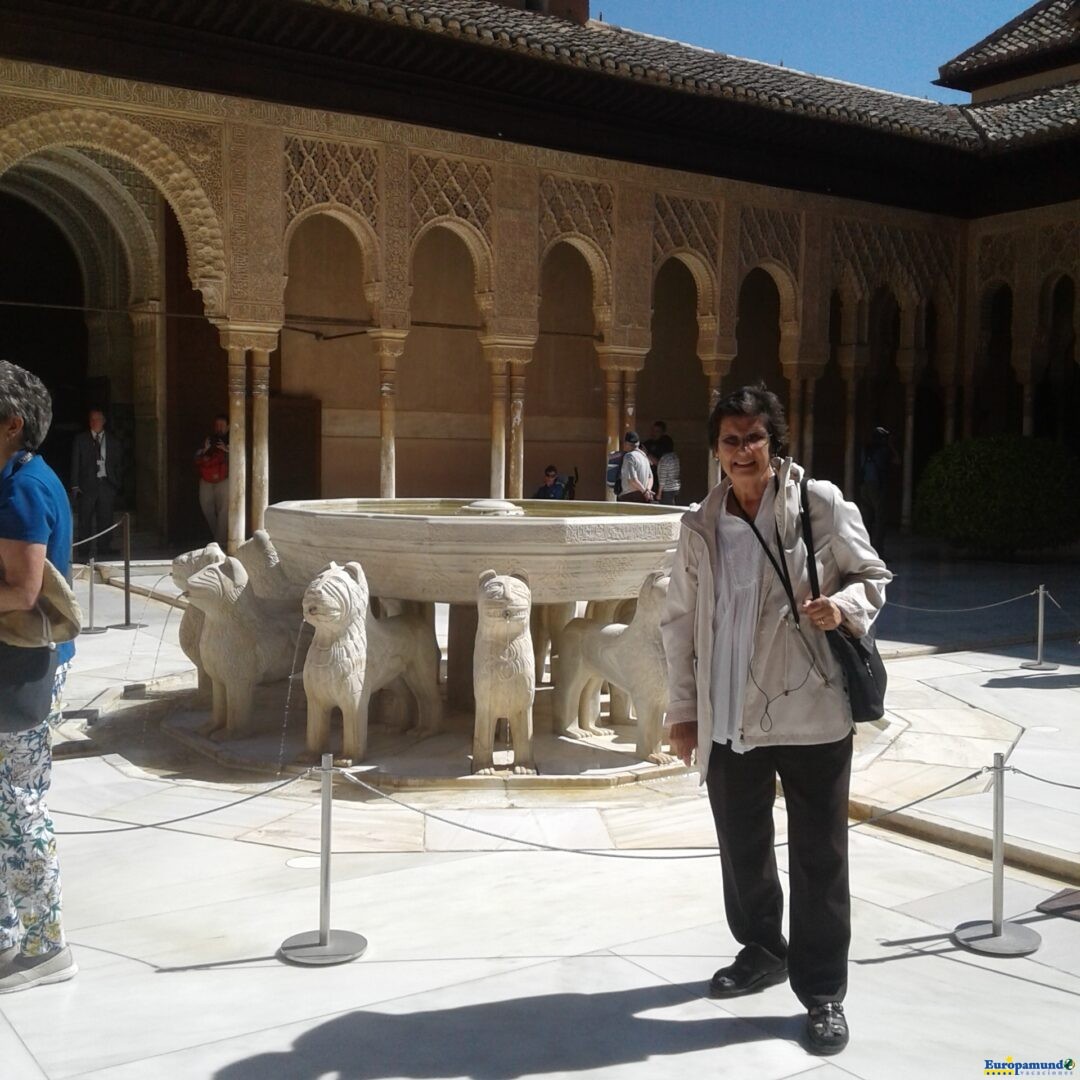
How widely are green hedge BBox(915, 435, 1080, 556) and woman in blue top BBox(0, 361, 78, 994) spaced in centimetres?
1381

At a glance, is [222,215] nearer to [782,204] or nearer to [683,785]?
[782,204]

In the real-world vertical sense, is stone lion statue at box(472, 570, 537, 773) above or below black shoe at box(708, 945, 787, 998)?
above

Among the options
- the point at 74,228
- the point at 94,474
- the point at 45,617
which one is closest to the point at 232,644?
the point at 45,617

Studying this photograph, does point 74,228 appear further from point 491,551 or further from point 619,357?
point 491,551

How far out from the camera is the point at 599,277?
16.6 metres

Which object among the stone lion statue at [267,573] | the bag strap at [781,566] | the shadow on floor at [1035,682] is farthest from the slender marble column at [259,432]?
the bag strap at [781,566]

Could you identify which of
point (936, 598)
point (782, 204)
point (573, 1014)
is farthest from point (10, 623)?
point (782, 204)

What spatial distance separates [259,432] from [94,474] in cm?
187

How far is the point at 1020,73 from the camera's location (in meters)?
23.0

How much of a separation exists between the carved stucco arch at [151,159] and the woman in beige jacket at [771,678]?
11381mm

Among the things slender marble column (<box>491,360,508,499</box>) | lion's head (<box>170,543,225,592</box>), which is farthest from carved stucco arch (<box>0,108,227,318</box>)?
lion's head (<box>170,543,225,592</box>)

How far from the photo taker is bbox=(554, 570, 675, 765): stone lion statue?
5.57 meters

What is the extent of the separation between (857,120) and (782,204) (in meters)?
1.45

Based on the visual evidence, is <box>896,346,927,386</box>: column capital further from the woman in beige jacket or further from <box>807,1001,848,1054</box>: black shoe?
<box>807,1001,848,1054</box>: black shoe
